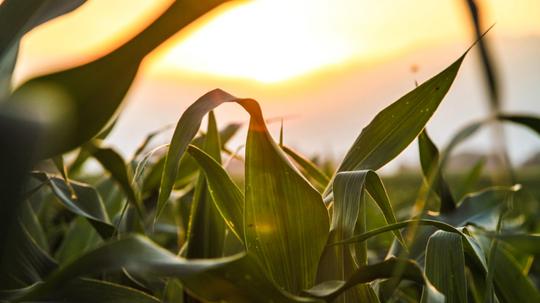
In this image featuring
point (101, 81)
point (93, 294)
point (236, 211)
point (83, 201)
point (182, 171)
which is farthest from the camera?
point (182, 171)

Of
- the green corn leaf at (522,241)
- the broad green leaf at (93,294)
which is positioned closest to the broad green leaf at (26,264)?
the broad green leaf at (93,294)

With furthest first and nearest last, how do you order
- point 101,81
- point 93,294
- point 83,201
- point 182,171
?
1. point 182,171
2. point 83,201
3. point 93,294
4. point 101,81

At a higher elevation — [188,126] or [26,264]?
[188,126]

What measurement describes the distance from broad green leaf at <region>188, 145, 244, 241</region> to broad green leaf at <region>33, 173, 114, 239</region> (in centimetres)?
12

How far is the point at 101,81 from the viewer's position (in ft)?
0.84

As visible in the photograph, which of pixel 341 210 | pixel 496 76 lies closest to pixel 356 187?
pixel 341 210

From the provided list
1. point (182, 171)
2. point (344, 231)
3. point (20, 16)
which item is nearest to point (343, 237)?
point (344, 231)

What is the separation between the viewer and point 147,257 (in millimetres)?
270

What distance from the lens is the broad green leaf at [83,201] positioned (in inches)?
20.5

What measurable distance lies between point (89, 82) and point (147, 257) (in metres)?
0.07

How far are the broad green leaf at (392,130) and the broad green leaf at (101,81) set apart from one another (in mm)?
255

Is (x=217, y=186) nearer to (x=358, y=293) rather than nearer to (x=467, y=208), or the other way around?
(x=358, y=293)

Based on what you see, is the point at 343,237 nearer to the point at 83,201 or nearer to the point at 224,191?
the point at 224,191

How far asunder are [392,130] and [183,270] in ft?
0.82
